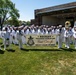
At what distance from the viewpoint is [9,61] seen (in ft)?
44.4

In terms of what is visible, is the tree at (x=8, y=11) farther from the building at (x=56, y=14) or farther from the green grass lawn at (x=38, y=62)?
the green grass lawn at (x=38, y=62)

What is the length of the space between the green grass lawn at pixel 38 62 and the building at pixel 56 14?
20837mm

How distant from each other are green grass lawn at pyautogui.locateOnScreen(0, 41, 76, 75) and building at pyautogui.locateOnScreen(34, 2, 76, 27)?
68.4 ft

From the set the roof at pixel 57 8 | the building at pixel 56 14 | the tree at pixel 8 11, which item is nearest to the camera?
the roof at pixel 57 8

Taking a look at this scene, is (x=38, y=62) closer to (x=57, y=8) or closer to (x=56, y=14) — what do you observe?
(x=56, y=14)

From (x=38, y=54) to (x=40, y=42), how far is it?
2.24 metres

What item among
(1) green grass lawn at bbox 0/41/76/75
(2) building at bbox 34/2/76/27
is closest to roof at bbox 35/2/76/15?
(2) building at bbox 34/2/76/27

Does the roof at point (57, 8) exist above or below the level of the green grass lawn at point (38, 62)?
above

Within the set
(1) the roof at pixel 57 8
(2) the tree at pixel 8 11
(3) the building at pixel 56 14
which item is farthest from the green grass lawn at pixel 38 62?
(2) the tree at pixel 8 11

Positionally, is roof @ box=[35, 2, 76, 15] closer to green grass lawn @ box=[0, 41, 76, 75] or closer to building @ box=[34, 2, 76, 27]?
building @ box=[34, 2, 76, 27]

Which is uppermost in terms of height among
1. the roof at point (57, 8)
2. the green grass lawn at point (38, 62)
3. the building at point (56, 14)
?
the roof at point (57, 8)

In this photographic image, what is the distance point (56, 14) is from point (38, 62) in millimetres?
27204

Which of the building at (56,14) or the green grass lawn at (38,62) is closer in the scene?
the green grass lawn at (38,62)

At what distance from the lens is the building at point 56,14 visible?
36.8m
